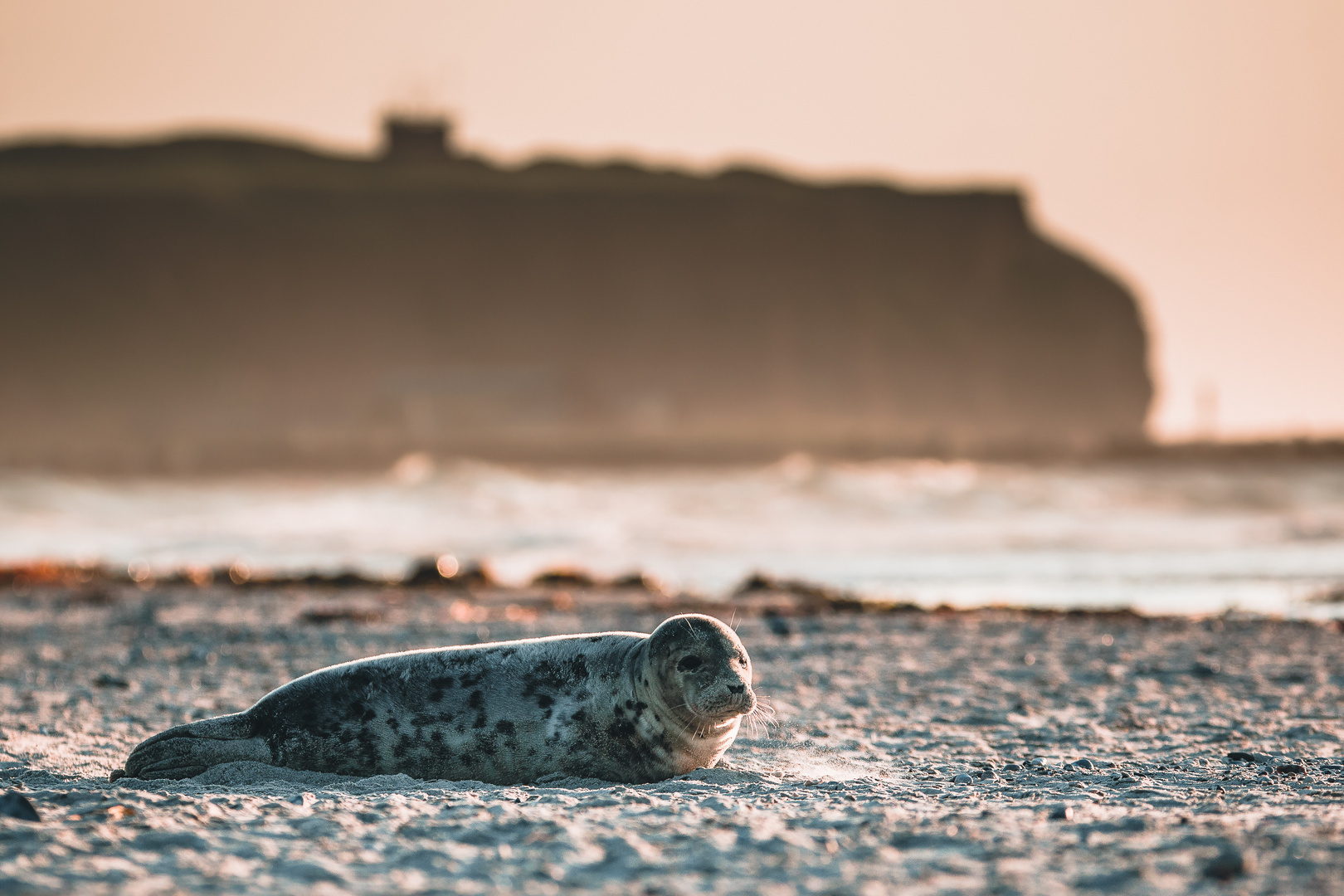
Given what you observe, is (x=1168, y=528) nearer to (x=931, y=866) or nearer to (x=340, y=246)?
(x=931, y=866)

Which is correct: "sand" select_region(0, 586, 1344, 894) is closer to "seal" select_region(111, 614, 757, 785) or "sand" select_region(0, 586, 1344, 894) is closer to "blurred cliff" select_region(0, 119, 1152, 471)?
"seal" select_region(111, 614, 757, 785)

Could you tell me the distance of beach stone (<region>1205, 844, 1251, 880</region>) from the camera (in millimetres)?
4105

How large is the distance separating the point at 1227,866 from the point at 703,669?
7.37 feet

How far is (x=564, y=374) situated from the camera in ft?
418

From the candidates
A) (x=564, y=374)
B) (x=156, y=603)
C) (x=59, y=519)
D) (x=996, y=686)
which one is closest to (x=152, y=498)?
(x=59, y=519)

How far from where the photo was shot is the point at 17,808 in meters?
4.89

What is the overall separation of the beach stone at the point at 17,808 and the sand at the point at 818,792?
11 centimetres

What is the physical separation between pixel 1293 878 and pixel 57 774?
524cm

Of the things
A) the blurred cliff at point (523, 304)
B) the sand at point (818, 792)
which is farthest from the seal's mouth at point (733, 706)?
the blurred cliff at point (523, 304)

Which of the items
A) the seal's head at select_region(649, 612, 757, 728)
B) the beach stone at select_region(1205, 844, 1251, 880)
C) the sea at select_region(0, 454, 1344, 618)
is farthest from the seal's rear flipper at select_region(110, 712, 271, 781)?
the sea at select_region(0, 454, 1344, 618)

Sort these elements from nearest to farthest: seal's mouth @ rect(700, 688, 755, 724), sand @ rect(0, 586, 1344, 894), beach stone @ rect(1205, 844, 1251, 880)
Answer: beach stone @ rect(1205, 844, 1251, 880), sand @ rect(0, 586, 1344, 894), seal's mouth @ rect(700, 688, 755, 724)

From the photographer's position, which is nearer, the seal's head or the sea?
the seal's head

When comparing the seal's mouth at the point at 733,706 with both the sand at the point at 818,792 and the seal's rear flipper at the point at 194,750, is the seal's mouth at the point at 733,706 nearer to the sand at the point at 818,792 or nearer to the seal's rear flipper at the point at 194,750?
the sand at the point at 818,792

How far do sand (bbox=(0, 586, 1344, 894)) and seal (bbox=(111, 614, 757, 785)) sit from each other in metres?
0.14
